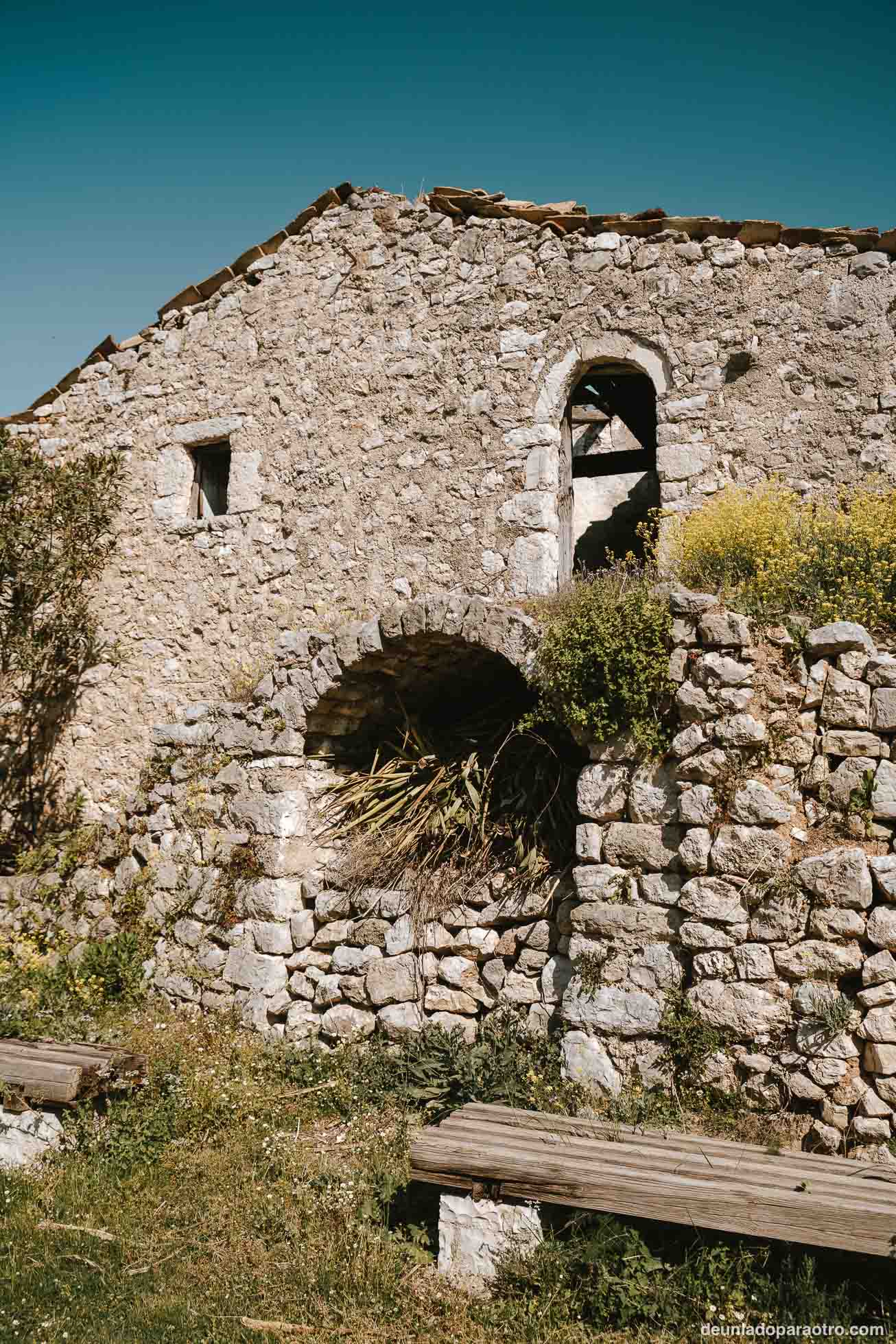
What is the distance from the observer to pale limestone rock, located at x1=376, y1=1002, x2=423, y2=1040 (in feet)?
18.7

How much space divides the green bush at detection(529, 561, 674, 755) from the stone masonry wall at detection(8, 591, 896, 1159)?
0.11 m

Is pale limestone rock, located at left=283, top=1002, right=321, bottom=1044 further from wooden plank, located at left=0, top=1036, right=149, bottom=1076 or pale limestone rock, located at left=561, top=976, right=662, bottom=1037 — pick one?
pale limestone rock, located at left=561, top=976, right=662, bottom=1037

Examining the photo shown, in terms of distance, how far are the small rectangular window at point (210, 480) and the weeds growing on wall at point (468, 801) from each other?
2995 millimetres

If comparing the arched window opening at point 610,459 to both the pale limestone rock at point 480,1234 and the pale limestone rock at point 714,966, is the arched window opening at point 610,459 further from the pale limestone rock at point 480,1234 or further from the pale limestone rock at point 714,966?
the pale limestone rock at point 480,1234

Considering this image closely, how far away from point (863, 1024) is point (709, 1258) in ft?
4.38

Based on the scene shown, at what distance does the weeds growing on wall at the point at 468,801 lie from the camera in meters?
5.90

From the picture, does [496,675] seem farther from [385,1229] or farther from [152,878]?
[385,1229]

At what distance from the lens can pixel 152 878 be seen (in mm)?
6840

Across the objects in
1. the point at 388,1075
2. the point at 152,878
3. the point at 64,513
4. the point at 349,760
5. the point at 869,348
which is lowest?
the point at 388,1075

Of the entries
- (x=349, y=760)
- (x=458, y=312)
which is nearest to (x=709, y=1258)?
(x=349, y=760)

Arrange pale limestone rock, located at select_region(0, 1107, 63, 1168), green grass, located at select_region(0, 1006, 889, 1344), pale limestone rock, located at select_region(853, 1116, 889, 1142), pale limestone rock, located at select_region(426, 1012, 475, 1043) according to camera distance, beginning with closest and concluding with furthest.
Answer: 1. green grass, located at select_region(0, 1006, 889, 1344)
2. pale limestone rock, located at select_region(853, 1116, 889, 1142)
3. pale limestone rock, located at select_region(0, 1107, 63, 1168)
4. pale limestone rock, located at select_region(426, 1012, 475, 1043)

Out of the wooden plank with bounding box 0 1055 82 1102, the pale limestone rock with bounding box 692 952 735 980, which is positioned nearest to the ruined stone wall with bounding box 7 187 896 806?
the pale limestone rock with bounding box 692 952 735 980

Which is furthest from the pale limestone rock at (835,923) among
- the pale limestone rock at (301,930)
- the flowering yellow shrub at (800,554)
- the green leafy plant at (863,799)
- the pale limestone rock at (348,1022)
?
the pale limestone rock at (301,930)

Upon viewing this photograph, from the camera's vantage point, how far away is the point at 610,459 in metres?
9.82
